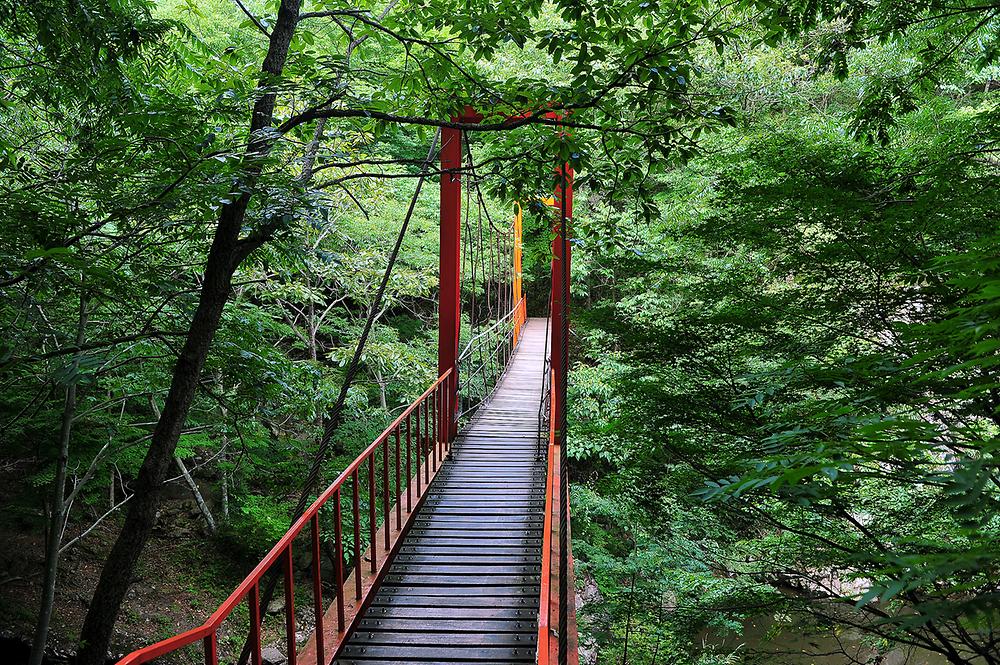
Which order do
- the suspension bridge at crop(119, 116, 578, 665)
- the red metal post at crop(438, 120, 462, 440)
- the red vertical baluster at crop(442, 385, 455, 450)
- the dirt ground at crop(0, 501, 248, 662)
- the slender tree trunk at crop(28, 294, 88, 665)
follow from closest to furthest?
the suspension bridge at crop(119, 116, 578, 665), the slender tree trunk at crop(28, 294, 88, 665), the red vertical baluster at crop(442, 385, 455, 450), the red metal post at crop(438, 120, 462, 440), the dirt ground at crop(0, 501, 248, 662)

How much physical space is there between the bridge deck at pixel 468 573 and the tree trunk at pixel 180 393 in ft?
3.95

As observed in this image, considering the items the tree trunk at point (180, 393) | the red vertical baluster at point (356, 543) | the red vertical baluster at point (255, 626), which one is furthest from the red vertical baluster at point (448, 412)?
the red vertical baluster at point (255, 626)

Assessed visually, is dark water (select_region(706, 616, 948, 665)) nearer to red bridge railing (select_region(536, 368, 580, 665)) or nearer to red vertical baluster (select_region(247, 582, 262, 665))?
red bridge railing (select_region(536, 368, 580, 665))

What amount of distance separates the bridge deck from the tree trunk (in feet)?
3.95

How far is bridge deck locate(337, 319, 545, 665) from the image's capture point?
3.09m

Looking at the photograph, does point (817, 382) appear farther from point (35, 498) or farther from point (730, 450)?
point (35, 498)

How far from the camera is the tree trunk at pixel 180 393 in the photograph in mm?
3148

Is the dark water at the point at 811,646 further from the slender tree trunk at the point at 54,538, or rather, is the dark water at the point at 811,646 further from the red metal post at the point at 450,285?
the slender tree trunk at the point at 54,538

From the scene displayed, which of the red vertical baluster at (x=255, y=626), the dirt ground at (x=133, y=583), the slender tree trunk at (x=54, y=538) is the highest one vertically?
the red vertical baluster at (x=255, y=626)

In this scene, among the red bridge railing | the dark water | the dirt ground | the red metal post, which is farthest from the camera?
the dark water

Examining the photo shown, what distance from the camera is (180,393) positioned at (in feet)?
10.6

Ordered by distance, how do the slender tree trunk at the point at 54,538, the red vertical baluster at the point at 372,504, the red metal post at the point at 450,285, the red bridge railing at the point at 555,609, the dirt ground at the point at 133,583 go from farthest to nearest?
1. the dirt ground at the point at 133,583
2. the red metal post at the point at 450,285
3. the slender tree trunk at the point at 54,538
4. the red vertical baluster at the point at 372,504
5. the red bridge railing at the point at 555,609

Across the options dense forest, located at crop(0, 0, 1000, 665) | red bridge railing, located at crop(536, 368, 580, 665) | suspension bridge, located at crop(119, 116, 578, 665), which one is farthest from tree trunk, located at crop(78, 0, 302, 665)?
red bridge railing, located at crop(536, 368, 580, 665)

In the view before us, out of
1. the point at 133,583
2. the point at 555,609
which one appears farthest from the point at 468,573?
the point at 133,583
